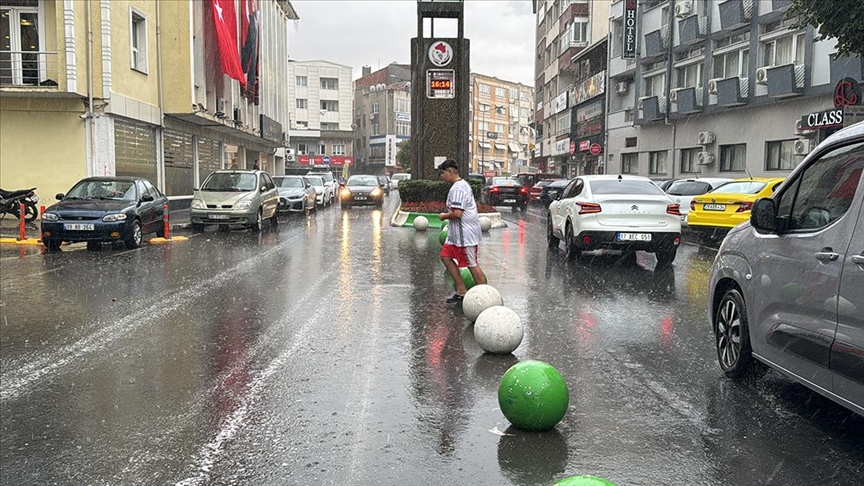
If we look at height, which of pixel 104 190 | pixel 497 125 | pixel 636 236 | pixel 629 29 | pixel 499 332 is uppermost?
pixel 497 125

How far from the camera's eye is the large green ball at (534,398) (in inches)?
176

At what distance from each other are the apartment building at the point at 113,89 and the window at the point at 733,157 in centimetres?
2175

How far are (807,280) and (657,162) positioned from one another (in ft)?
121

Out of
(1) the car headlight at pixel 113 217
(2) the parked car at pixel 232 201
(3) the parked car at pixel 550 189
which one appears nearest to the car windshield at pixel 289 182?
(2) the parked car at pixel 232 201

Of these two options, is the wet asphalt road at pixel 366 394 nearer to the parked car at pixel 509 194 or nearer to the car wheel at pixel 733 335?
the car wheel at pixel 733 335

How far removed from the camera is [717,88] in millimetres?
31500

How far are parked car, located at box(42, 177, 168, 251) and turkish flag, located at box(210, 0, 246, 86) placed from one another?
16383 mm

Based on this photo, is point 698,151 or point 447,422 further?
point 698,151

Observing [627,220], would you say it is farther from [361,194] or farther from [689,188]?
[361,194]

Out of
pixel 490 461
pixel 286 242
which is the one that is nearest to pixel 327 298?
pixel 490 461

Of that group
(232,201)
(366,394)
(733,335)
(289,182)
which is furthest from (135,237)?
(289,182)

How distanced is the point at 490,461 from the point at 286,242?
13.9 meters

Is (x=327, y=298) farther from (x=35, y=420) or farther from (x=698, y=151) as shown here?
(x=698, y=151)

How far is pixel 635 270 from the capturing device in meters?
12.8
